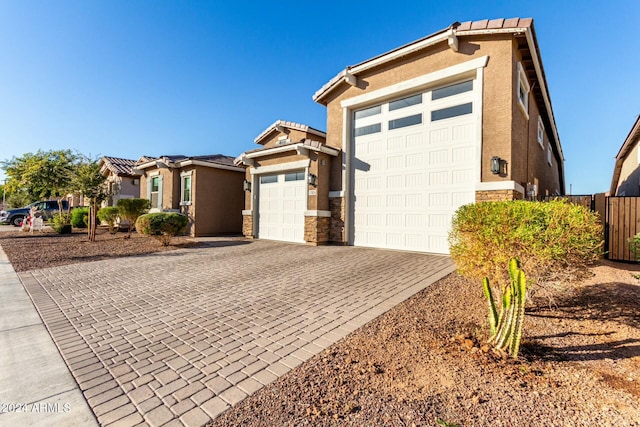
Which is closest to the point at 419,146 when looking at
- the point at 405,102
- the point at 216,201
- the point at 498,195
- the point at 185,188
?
the point at 405,102

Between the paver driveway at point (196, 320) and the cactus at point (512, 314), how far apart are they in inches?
60.2

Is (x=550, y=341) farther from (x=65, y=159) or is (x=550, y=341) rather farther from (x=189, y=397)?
(x=65, y=159)

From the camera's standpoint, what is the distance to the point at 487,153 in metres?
7.66

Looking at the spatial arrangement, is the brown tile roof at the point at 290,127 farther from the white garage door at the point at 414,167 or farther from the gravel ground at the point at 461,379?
the gravel ground at the point at 461,379

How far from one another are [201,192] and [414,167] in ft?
34.1

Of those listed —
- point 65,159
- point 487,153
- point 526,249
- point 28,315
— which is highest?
point 65,159

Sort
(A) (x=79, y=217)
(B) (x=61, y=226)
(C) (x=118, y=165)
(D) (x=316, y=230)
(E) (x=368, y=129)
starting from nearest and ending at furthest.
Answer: (E) (x=368, y=129)
(D) (x=316, y=230)
(B) (x=61, y=226)
(A) (x=79, y=217)
(C) (x=118, y=165)

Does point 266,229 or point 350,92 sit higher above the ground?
point 350,92

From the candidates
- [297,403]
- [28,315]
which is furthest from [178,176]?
[297,403]

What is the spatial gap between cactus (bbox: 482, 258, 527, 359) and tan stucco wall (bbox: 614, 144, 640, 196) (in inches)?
589

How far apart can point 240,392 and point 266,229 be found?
10.6 metres

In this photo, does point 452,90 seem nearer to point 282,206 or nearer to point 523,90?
point 523,90

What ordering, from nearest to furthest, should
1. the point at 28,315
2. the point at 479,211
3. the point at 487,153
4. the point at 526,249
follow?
the point at 526,249
the point at 479,211
the point at 28,315
the point at 487,153

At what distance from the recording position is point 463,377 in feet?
7.56
